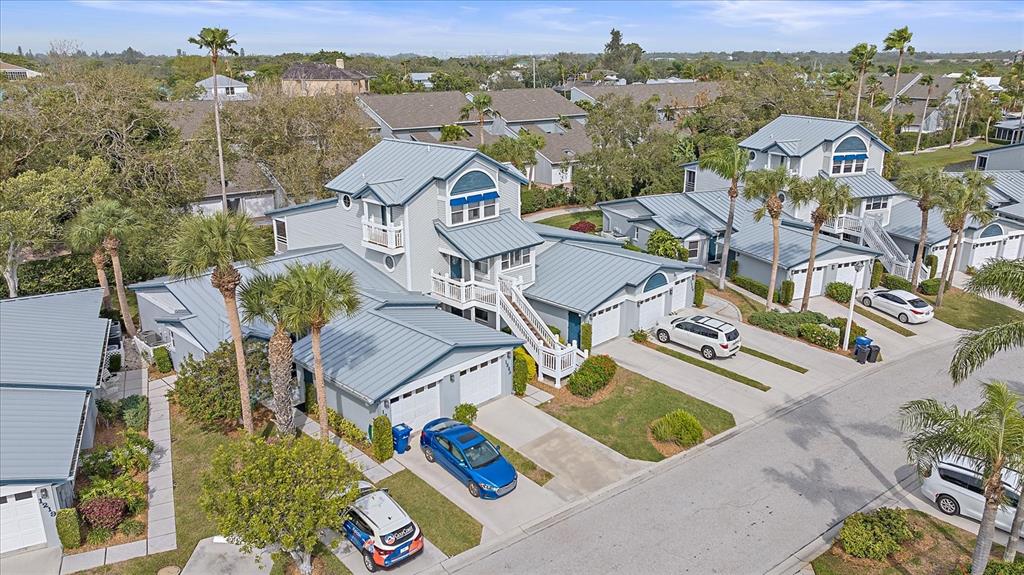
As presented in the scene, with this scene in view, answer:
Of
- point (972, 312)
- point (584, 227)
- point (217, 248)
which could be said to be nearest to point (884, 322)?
point (972, 312)

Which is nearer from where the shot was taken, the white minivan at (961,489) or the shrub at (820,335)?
the white minivan at (961,489)

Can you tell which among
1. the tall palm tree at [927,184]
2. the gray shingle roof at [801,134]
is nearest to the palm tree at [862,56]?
→ the gray shingle roof at [801,134]

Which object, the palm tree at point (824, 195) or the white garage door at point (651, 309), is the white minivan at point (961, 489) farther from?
the palm tree at point (824, 195)

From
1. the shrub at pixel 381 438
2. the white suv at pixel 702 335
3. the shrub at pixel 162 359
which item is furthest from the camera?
the white suv at pixel 702 335

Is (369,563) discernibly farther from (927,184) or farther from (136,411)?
(927,184)

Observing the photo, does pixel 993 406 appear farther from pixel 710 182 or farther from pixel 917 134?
pixel 917 134
